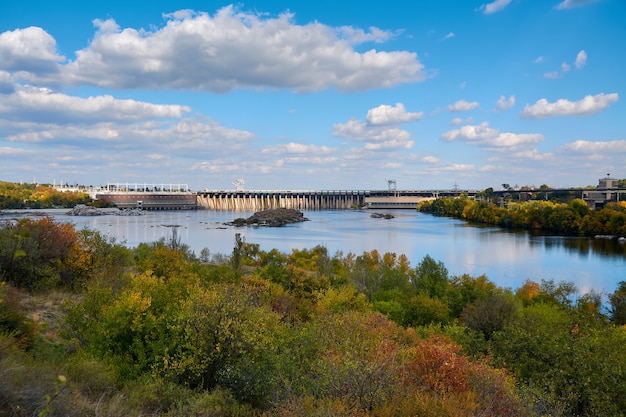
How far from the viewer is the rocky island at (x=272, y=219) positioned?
83.8 m

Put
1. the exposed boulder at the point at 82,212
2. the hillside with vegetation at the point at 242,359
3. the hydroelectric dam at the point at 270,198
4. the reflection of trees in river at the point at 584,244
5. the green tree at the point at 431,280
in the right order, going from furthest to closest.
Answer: the hydroelectric dam at the point at 270,198 → the exposed boulder at the point at 82,212 → the reflection of trees in river at the point at 584,244 → the green tree at the point at 431,280 → the hillside with vegetation at the point at 242,359

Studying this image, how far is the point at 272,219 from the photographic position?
91375 mm

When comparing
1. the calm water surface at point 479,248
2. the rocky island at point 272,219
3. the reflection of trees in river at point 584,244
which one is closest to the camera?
the calm water surface at point 479,248

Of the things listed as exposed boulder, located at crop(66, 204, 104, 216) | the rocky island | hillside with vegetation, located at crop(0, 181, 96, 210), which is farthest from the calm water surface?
hillside with vegetation, located at crop(0, 181, 96, 210)

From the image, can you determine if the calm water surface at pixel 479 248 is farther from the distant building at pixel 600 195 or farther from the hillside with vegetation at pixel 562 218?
the distant building at pixel 600 195

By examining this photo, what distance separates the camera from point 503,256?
42.8m

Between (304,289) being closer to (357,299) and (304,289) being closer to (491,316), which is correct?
(357,299)

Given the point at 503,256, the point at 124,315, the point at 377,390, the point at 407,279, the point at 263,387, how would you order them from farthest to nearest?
the point at 503,256
the point at 407,279
the point at 124,315
the point at 263,387
the point at 377,390

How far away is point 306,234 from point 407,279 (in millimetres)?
38107

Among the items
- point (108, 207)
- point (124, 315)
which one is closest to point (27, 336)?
point (124, 315)

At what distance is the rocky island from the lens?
8385 centimetres

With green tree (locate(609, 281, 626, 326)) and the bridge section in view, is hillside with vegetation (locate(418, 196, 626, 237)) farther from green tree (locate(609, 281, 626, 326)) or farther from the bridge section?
the bridge section

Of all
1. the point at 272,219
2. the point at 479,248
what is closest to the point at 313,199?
the point at 272,219

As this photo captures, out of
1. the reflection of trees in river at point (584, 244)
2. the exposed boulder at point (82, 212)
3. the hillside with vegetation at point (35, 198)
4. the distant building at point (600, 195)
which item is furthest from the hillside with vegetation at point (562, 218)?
the hillside with vegetation at point (35, 198)
